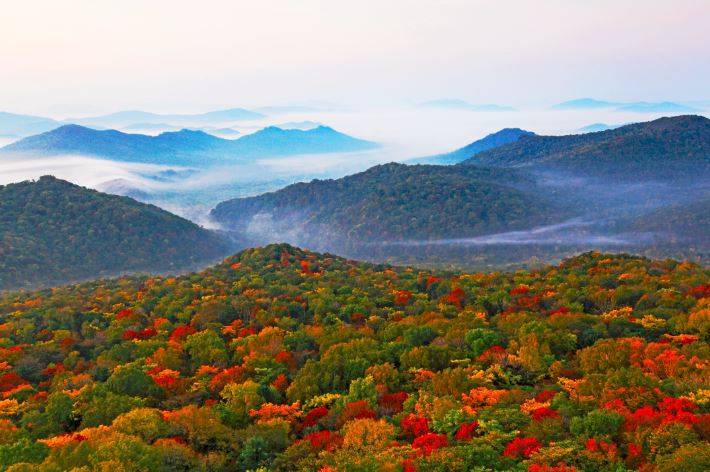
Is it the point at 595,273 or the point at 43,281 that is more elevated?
the point at 595,273

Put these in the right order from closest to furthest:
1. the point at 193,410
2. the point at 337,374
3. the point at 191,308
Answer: the point at 193,410 < the point at 337,374 < the point at 191,308

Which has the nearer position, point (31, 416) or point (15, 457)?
point (15, 457)

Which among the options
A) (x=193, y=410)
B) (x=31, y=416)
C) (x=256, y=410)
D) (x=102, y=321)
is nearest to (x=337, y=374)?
(x=256, y=410)

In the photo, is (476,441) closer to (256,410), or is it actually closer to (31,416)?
(256,410)

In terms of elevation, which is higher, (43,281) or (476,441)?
(476,441)

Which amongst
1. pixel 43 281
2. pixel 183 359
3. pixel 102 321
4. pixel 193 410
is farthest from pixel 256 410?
pixel 43 281

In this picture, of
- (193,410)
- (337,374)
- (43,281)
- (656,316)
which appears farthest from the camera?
(43,281)

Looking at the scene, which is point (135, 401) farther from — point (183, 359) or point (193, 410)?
point (183, 359)
